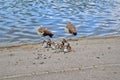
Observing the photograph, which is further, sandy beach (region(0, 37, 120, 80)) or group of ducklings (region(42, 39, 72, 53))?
group of ducklings (region(42, 39, 72, 53))

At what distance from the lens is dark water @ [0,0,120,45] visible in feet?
55.4

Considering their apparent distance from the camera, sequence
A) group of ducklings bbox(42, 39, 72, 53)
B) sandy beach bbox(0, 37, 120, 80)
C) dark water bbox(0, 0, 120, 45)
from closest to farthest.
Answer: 1. sandy beach bbox(0, 37, 120, 80)
2. group of ducklings bbox(42, 39, 72, 53)
3. dark water bbox(0, 0, 120, 45)

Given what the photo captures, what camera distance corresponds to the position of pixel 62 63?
416 inches

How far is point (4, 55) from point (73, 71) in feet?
11.2

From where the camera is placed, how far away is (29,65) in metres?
10.5

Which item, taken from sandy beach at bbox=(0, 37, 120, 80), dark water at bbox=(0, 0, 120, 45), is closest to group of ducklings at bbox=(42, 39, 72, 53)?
sandy beach at bbox=(0, 37, 120, 80)

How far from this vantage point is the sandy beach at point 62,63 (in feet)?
30.6

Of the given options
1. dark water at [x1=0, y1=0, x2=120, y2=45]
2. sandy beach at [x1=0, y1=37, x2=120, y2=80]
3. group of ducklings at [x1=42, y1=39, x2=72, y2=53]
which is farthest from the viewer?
dark water at [x1=0, y1=0, x2=120, y2=45]

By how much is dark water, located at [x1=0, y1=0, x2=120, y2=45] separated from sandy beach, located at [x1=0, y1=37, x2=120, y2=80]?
322 cm

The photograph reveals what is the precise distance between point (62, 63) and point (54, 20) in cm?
1034

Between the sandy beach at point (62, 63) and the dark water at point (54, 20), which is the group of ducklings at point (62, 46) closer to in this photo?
the sandy beach at point (62, 63)

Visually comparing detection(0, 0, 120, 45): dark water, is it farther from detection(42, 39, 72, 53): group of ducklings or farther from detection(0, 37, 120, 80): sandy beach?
detection(0, 37, 120, 80): sandy beach

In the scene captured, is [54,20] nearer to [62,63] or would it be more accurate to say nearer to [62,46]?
[62,46]

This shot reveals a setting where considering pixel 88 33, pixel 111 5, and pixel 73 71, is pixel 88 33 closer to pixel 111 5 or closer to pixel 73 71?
pixel 73 71
